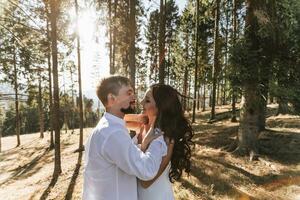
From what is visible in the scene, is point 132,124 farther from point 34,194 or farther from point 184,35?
point 184,35

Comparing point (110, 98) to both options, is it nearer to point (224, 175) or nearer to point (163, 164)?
point (163, 164)

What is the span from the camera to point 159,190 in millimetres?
3631

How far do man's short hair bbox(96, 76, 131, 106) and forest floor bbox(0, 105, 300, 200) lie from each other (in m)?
4.28

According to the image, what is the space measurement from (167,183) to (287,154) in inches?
470

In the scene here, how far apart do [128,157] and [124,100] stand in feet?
2.10

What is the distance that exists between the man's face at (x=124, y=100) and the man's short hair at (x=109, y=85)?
42 millimetres

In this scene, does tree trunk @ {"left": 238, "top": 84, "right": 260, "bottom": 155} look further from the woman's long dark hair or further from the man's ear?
the man's ear

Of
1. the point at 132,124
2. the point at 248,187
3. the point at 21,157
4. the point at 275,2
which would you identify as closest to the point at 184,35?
the point at 21,157

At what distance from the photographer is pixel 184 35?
42.3m

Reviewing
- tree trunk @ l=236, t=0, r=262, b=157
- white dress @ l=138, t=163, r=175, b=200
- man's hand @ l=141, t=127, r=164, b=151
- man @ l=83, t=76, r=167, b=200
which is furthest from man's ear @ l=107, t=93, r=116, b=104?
tree trunk @ l=236, t=0, r=262, b=157

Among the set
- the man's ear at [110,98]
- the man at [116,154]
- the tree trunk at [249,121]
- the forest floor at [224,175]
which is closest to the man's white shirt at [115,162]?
the man at [116,154]

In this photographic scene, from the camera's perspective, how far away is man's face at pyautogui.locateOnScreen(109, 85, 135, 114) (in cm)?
320

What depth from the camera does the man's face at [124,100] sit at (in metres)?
3.20

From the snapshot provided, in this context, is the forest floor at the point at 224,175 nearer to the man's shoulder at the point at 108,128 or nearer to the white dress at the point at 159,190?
the white dress at the point at 159,190
